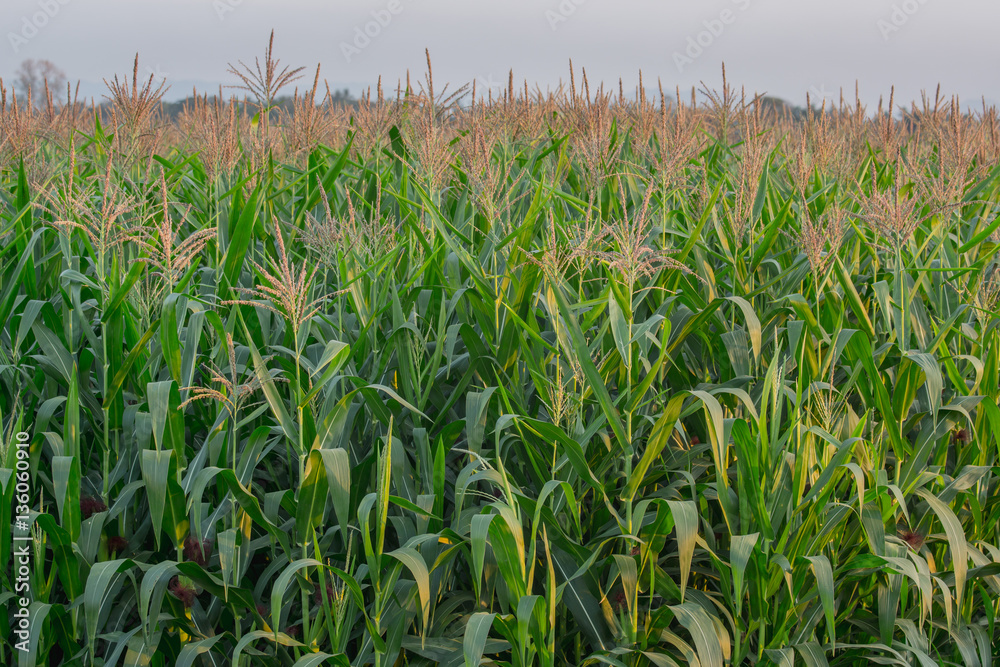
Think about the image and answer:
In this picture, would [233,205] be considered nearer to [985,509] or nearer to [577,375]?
[577,375]

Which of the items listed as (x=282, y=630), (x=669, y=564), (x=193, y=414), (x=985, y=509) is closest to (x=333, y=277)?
(x=193, y=414)

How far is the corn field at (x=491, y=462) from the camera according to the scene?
1.98m

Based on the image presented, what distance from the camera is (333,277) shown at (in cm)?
320

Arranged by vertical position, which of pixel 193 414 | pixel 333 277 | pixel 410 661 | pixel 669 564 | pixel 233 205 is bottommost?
pixel 410 661

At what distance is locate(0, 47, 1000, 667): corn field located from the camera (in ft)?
6.49

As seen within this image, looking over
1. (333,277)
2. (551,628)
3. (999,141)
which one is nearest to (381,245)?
(333,277)

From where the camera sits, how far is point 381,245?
266 cm

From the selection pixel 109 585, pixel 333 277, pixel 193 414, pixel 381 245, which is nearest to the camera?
pixel 109 585

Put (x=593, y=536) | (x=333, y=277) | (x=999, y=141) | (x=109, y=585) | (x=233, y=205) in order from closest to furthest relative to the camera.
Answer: (x=109, y=585), (x=593, y=536), (x=233, y=205), (x=333, y=277), (x=999, y=141)

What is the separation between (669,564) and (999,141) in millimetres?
3858

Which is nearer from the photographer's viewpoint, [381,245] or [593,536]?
[593,536]

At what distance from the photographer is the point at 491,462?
88.4 inches

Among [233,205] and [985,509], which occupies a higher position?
[233,205]

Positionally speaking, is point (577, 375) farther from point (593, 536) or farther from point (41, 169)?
point (41, 169)
